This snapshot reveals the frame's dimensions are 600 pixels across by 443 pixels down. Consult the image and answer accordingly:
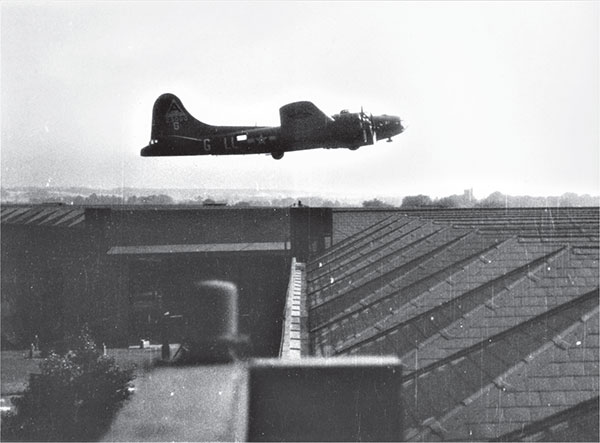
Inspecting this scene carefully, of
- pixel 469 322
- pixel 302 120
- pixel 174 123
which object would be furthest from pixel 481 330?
pixel 174 123

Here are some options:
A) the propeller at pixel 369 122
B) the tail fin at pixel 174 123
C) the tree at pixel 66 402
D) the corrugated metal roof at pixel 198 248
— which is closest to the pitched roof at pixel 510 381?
the propeller at pixel 369 122

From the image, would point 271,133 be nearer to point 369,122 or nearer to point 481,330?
point 369,122

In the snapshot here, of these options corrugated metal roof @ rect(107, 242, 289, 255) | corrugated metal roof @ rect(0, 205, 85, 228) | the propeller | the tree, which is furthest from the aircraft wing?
corrugated metal roof @ rect(0, 205, 85, 228)

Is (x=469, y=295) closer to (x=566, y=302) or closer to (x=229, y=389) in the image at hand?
(x=566, y=302)

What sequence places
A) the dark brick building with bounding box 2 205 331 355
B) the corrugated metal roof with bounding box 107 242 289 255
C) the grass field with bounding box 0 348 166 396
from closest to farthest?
the grass field with bounding box 0 348 166 396 < the dark brick building with bounding box 2 205 331 355 < the corrugated metal roof with bounding box 107 242 289 255

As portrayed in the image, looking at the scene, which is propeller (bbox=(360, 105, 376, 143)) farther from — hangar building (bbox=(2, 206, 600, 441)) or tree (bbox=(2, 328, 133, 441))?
tree (bbox=(2, 328, 133, 441))

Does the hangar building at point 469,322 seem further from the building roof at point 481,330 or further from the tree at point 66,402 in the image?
the tree at point 66,402
